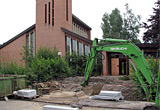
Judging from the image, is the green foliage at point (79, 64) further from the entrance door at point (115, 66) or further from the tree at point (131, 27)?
the tree at point (131, 27)

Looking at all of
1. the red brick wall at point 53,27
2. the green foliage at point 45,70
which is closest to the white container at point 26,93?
the green foliage at point 45,70

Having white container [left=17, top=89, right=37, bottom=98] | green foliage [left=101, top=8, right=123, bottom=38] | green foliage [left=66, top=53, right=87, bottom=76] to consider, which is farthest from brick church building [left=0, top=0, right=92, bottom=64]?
green foliage [left=101, top=8, right=123, bottom=38]

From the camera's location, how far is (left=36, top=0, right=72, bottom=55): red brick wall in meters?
29.6

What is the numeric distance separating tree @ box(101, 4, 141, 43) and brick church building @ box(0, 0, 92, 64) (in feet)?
67.6

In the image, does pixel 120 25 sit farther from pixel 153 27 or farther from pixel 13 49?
pixel 13 49

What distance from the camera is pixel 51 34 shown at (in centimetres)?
3034

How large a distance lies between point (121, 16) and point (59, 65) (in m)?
34.4

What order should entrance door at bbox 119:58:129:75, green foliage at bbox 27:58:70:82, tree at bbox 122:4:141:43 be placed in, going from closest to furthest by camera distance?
green foliage at bbox 27:58:70:82, entrance door at bbox 119:58:129:75, tree at bbox 122:4:141:43

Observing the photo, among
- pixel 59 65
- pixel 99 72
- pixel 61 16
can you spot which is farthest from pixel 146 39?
pixel 59 65

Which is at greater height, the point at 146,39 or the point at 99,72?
the point at 146,39

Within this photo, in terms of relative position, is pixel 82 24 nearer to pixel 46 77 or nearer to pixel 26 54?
pixel 26 54

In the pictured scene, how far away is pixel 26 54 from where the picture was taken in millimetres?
26312

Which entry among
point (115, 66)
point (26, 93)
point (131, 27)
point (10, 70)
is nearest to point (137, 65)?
point (26, 93)

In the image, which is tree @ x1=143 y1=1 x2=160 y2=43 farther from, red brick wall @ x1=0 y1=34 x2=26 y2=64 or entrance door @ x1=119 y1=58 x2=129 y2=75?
red brick wall @ x1=0 y1=34 x2=26 y2=64
